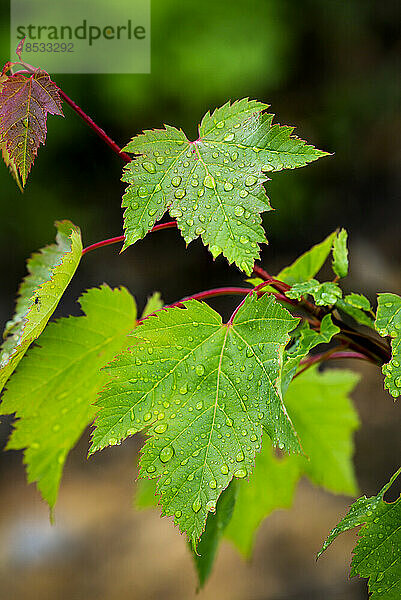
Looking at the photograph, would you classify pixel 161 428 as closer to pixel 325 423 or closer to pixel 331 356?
pixel 331 356

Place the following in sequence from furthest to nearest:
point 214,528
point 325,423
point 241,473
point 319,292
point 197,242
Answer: point 197,242 < point 325,423 < point 214,528 < point 319,292 < point 241,473

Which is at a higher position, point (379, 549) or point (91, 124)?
point (91, 124)

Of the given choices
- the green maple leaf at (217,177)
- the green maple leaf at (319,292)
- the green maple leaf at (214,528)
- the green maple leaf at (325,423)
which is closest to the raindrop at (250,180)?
the green maple leaf at (217,177)

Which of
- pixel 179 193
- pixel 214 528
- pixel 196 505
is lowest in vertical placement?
pixel 214 528

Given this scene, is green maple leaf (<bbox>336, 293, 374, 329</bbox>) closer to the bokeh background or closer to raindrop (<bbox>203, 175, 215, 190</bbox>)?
raindrop (<bbox>203, 175, 215, 190</bbox>)

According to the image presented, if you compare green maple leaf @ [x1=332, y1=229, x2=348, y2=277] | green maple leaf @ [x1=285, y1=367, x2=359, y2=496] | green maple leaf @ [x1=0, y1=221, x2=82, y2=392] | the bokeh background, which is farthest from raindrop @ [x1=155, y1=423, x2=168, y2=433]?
the bokeh background

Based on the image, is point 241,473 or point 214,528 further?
point 214,528

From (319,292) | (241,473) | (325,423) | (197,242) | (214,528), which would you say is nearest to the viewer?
(241,473)

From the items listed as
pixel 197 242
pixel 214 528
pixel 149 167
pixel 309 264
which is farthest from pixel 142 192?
pixel 197 242
